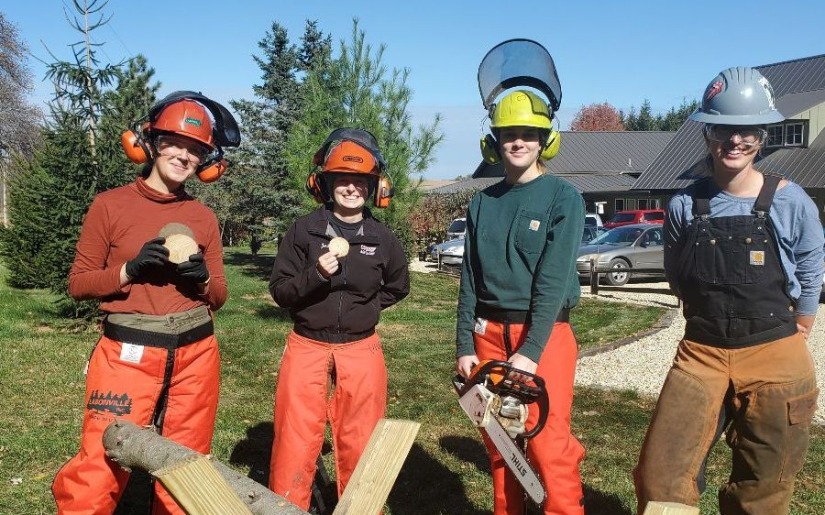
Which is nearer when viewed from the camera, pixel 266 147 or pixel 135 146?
pixel 135 146

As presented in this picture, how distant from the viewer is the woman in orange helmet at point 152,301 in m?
2.92

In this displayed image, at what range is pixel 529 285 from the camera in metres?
3.06

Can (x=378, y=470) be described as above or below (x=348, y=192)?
below

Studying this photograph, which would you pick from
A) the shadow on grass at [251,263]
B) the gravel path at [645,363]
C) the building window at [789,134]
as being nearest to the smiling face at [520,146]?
the gravel path at [645,363]

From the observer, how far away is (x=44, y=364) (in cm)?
816

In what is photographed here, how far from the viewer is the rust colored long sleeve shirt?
3012mm

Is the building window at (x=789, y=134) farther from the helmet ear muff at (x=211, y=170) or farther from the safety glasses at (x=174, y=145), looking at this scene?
the safety glasses at (x=174, y=145)

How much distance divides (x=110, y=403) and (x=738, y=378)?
256 centimetres

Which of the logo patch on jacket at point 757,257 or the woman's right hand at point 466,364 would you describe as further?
the woman's right hand at point 466,364

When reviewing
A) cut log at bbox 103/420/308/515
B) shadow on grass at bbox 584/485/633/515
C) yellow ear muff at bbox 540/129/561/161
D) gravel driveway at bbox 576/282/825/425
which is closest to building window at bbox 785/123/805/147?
gravel driveway at bbox 576/282/825/425

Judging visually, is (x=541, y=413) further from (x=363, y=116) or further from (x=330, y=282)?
(x=363, y=116)

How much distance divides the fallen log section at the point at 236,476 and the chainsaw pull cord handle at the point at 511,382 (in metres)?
0.98

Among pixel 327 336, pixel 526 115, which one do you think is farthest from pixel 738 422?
pixel 327 336

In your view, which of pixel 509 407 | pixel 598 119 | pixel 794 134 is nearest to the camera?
pixel 509 407
